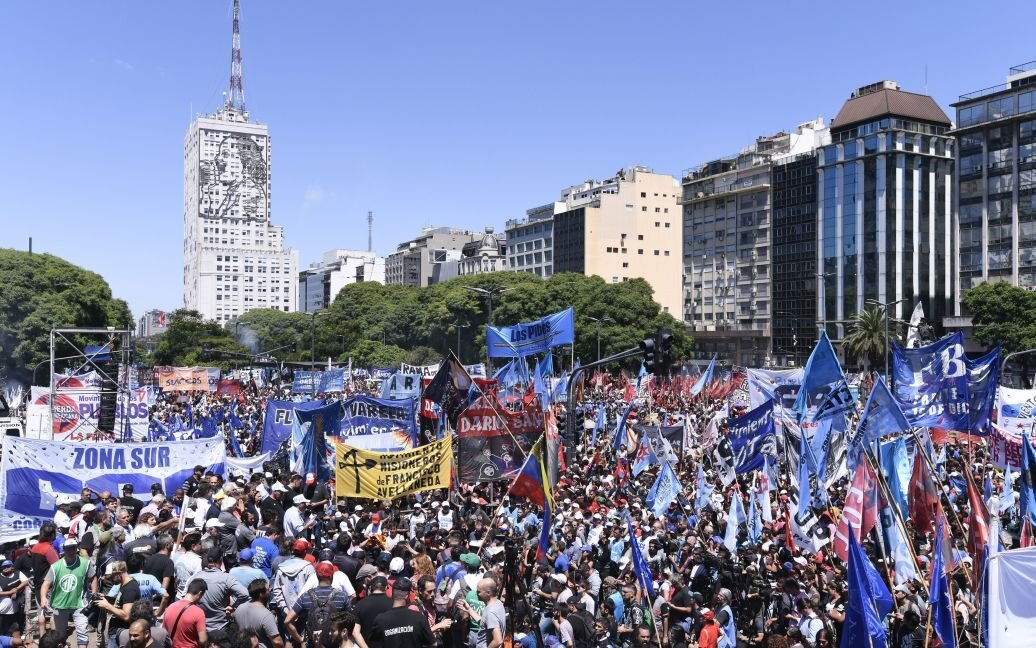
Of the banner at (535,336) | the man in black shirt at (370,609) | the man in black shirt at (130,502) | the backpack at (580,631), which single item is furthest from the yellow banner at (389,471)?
the banner at (535,336)

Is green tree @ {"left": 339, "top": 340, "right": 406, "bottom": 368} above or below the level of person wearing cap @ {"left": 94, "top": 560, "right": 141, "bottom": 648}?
above

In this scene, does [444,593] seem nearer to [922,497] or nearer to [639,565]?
[639,565]

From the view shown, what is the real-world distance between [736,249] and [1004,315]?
122 feet

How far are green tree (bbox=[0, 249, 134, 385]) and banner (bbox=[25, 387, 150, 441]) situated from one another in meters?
30.2

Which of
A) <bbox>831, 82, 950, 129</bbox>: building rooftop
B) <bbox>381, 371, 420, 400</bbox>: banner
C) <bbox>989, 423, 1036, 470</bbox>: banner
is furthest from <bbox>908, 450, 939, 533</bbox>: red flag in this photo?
<bbox>831, 82, 950, 129</bbox>: building rooftop

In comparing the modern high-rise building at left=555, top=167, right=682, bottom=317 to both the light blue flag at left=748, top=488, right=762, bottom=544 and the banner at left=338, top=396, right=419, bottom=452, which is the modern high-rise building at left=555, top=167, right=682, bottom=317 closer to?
the banner at left=338, top=396, right=419, bottom=452

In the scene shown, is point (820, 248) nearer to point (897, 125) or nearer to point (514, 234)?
point (897, 125)

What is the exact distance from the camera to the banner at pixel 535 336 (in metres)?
23.5

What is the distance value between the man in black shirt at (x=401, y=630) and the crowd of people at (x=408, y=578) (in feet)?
0.04

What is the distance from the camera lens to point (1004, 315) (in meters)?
62.0

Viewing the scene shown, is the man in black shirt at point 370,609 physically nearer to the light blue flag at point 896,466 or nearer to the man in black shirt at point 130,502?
the man in black shirt at point 130,502

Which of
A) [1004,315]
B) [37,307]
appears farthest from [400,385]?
[1004,315]

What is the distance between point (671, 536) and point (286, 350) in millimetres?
111364

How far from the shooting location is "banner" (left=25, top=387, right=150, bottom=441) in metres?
24.8
